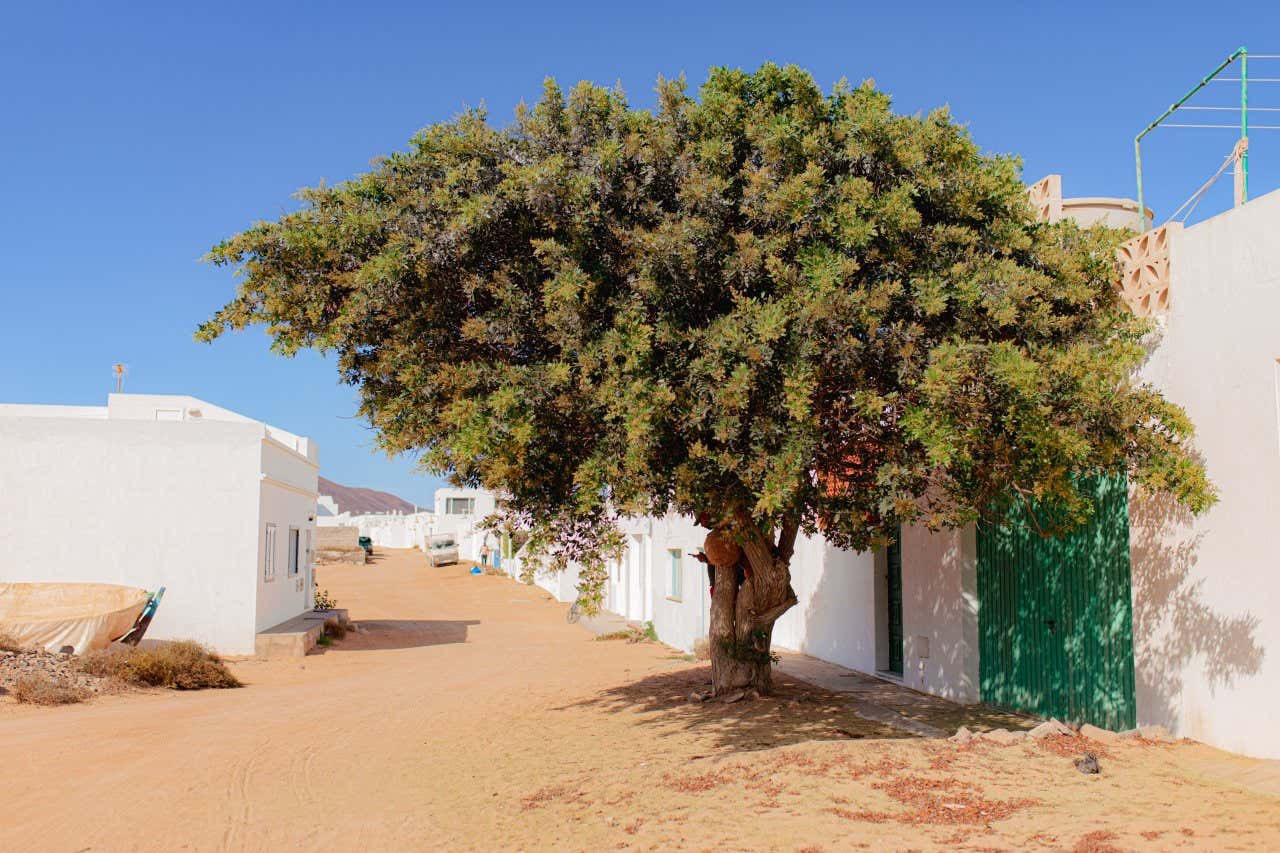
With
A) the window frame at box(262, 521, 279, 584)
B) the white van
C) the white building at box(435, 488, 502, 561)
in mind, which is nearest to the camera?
the window frame at box(262, 521, 279, 584)

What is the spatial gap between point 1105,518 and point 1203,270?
249cm

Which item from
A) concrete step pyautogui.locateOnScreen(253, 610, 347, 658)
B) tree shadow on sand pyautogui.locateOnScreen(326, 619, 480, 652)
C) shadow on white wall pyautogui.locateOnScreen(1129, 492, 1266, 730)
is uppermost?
shadow on white wall pyautogui.locateOnScreen(1129, 492, 1266, 730)

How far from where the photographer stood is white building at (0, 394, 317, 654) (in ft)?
58.9

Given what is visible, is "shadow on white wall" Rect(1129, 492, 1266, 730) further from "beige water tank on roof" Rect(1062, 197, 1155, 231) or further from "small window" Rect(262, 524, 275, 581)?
"small window" Rect(262, 524, 275, 581)

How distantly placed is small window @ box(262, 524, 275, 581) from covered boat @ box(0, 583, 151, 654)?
7.89 feet

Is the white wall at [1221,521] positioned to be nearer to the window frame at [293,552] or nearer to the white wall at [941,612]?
the white wall at [941,612]

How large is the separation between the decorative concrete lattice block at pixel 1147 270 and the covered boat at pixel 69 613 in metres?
15.0

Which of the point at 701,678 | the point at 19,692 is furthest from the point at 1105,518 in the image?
the point at 19,692

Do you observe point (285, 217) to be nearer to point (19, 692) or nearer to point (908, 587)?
point (19, 692)

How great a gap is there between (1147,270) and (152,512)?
16.9 meters

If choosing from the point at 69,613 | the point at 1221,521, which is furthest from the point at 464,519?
the point at 1221,521

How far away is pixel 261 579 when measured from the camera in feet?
63.3

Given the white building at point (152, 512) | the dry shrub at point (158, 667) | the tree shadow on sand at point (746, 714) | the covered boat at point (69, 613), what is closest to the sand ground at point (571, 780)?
the tree shadow on sand at point (746, 714)

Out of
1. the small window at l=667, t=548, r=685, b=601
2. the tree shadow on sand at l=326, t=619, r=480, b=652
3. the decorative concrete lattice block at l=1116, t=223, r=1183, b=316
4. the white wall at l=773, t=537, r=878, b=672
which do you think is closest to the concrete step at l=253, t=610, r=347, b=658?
the tree shadow on sand at l=326, t=619, r=480, b=652
